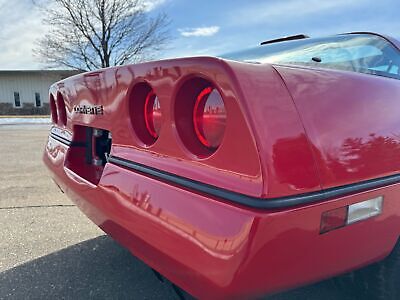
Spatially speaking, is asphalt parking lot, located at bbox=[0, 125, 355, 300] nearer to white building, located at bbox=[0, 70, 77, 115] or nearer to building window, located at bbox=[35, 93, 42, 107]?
white building, located at bbox=[0, 70, 77, 115]

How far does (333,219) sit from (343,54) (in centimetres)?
96

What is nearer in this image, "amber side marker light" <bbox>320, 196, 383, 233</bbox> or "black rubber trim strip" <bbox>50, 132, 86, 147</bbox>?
"amber side marker light" <bbox>320, 196, 383, 233</bbox>

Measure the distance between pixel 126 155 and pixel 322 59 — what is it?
0.99 metres

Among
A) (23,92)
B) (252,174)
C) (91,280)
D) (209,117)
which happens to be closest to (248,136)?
(252,174)

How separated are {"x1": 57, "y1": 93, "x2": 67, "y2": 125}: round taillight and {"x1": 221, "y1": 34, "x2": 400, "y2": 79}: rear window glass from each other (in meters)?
1.19

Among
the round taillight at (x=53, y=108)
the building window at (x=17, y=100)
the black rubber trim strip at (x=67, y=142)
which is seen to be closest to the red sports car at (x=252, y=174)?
the black rubber trim strip at (x=67, y=142)

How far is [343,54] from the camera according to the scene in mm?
1755

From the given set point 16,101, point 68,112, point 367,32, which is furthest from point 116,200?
point 16,101

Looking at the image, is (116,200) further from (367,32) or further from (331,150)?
(367,32)

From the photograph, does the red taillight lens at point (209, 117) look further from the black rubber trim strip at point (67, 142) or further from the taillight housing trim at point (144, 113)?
the black rubber trim strip at point (67, 142)

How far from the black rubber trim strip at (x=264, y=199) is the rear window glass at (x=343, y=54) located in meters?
0.57

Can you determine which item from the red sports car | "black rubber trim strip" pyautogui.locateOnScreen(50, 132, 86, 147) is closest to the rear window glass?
the red sports car

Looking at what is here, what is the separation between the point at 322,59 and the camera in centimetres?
166

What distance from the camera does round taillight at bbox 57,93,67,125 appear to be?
230 cm
